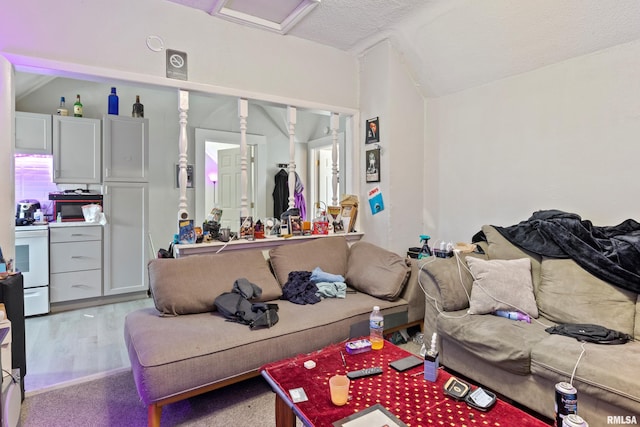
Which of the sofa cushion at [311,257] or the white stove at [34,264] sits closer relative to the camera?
the sofa cushion at [311,257]

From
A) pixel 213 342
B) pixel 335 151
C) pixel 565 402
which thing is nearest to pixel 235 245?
pixel 213 342

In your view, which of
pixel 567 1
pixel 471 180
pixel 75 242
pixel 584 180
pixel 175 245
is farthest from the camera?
pixel 75 242

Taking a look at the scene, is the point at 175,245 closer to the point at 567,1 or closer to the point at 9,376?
the point at 9,376

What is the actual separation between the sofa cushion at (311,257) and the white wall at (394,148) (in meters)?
0.49

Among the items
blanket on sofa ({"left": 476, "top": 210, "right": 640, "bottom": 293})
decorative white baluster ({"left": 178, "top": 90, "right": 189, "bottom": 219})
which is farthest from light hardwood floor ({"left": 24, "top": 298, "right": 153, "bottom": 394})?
blanket on sofa ({"left": 476, "top": 210, "right": 640, "bottom": 293})

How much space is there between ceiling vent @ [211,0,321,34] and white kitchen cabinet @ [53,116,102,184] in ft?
7.05

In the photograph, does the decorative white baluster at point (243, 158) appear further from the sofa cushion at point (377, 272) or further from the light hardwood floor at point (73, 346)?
the light hardwood floor at point (73, 346)

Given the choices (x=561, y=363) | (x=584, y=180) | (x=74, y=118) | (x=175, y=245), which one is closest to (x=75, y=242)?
(x=74, y=118)

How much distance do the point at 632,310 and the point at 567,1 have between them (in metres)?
1.93

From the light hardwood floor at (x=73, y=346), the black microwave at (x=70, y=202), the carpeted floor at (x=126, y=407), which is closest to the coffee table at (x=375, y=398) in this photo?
the carpeted floor at (x=126, y=407)

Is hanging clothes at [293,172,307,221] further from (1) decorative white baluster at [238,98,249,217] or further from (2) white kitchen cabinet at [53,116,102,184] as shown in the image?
(2) white kitchen cabinet at [53,116,102,184]

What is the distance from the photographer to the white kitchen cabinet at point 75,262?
3506 millimetres

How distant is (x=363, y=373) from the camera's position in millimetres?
1476

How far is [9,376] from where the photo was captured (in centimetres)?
165
